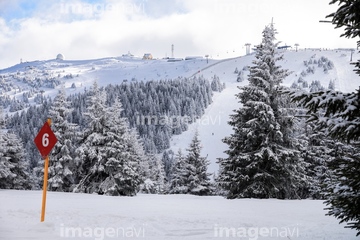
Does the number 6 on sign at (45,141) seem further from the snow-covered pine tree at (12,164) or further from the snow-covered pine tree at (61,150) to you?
the snow-covered pine tree at (12,164)

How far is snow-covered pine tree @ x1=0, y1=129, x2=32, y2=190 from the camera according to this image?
30966 millimetres

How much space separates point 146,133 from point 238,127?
96323 millimetres

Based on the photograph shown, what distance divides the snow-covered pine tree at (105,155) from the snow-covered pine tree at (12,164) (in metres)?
9.19

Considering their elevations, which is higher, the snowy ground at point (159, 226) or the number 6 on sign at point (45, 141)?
the number 6 on sign at point (45, 141)

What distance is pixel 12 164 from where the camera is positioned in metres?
33.1

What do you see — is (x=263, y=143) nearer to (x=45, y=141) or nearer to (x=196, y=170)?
(x=45, y=141)

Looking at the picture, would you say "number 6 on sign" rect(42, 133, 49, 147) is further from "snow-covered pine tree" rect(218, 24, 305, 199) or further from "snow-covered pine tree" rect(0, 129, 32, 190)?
"snow-covered pine tree" rect(0, 129, 32, 190)

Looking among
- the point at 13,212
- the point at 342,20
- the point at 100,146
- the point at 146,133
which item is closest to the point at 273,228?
the point at 342,20

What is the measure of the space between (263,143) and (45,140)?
12.8 m

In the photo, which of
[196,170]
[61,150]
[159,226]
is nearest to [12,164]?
[61,150]

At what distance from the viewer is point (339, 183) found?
18.8 ft

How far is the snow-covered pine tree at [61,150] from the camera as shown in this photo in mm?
28594

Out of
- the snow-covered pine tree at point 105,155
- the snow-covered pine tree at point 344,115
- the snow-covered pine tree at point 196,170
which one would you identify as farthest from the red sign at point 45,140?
the snow-covered pine tree at point 196,170

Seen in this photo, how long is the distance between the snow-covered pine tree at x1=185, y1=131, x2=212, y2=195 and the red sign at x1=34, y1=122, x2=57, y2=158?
28.9m
